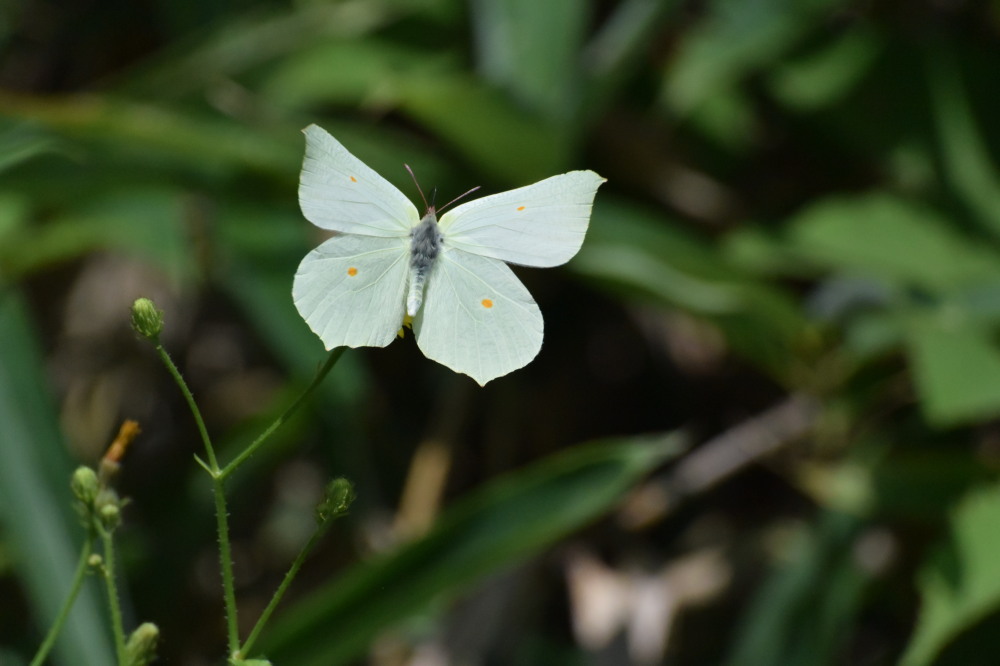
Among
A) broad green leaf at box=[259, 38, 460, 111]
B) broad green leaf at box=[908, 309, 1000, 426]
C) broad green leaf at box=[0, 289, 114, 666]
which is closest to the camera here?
broad green leaf at box=[0, 289, 114, 666]

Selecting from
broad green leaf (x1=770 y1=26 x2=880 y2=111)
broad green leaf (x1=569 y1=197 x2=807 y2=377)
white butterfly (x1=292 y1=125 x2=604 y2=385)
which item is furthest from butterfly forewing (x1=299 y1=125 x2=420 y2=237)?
broad green leaf (x1=770 y1=26 x2=880 y2=111)

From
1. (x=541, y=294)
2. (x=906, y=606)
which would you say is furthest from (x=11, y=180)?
(x=906, y=606)

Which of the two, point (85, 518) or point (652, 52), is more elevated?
point (652, 52)

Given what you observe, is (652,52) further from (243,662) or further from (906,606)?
(243,662)

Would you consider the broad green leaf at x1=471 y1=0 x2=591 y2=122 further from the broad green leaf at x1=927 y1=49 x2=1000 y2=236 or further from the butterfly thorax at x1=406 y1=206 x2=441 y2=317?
the butterfly thorax at x1=406 y1=206 x2=441 y2=317

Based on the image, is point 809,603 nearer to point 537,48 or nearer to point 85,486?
point 537,48

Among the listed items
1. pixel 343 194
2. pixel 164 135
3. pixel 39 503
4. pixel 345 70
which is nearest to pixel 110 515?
pixel 343 194
